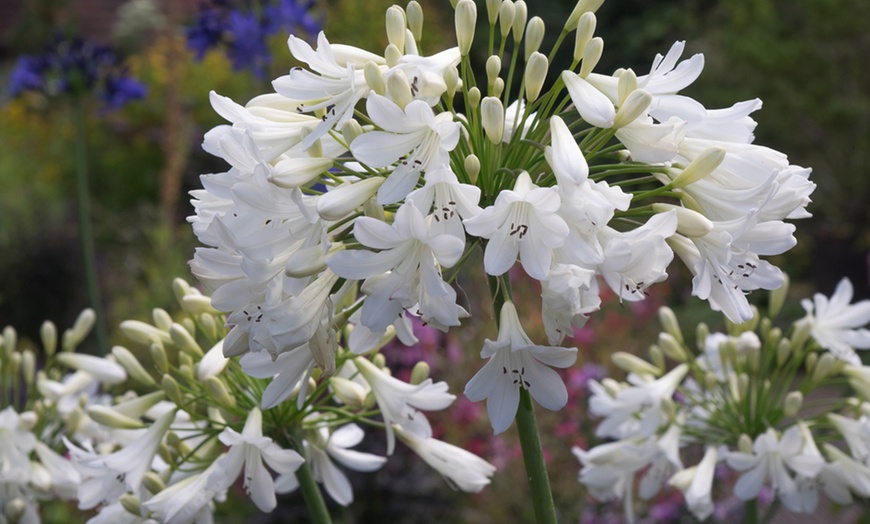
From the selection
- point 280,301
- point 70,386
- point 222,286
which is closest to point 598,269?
point 280,301

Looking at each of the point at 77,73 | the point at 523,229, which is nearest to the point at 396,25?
the point at 523,229

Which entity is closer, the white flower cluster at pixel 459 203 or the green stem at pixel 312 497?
the white flower cluster at pixel 459 203

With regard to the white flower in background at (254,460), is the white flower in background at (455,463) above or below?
below

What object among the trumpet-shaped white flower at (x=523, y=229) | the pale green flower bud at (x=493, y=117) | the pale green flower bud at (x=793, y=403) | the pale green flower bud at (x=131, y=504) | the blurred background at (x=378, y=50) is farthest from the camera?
the blurred background at (x=378, y=50)

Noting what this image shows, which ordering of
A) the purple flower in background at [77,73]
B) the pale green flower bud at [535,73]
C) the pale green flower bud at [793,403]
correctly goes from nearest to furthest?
the pale green flower bud at [535,73] → the pale green flower bud at [793,403] → the purple flower in background at [77,73]

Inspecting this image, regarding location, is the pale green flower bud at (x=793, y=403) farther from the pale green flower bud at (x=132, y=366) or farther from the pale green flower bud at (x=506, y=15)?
the pale green flower bud at (x=132, y=366)

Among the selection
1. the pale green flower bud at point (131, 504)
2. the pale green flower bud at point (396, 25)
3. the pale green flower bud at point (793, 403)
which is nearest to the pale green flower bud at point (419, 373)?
the pale green flower bud at point (131, 504)

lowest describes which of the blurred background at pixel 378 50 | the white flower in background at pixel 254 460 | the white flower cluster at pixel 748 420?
the blurred background at pixel 378 50

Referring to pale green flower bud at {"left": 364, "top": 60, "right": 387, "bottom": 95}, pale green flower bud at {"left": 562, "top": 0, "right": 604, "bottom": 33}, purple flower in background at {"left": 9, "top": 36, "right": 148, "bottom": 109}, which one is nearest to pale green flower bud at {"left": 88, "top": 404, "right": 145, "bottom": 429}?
pale green flower bud at {"left": 364, "top": 60, "right": 387, "bottom": 95}
